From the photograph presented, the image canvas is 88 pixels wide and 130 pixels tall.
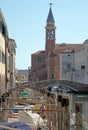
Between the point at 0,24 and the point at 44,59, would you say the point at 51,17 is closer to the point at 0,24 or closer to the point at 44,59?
the point at 44,59

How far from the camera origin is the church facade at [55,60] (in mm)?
64812

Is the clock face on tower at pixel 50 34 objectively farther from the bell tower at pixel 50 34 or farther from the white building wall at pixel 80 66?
the white building wall at pixel 80 66

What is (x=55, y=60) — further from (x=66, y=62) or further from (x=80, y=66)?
(x=80, y=66)

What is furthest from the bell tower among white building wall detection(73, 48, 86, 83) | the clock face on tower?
white building wall detection(73, 48, 86, 83)

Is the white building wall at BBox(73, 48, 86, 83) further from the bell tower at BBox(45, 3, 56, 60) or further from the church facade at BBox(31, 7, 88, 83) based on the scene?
the bell tower at BBox(45, 3, 56, 60)

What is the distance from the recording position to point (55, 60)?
8025 centimetres

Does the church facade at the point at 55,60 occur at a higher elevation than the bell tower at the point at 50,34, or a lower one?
lower

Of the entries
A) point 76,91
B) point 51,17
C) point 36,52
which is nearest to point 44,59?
point 36,52

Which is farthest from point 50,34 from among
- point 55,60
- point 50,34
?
point 55,60

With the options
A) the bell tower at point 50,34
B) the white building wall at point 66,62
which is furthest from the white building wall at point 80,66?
the bell tower at point 50,34

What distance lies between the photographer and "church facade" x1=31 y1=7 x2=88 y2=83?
213ft

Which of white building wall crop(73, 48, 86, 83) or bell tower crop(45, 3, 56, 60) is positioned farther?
bell tower crop(45, 3, 56, 60)

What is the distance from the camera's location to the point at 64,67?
7344cm

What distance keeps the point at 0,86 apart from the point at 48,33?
6679 cm
